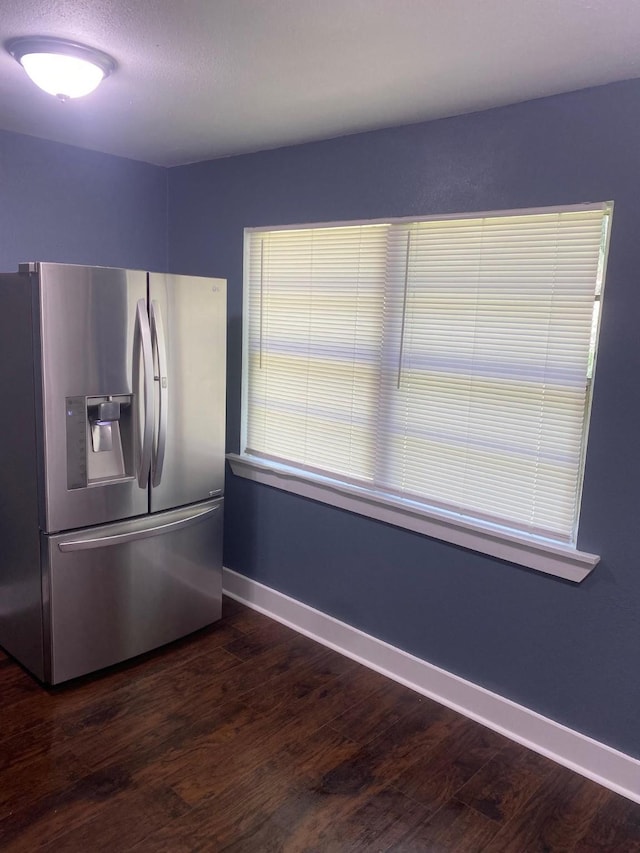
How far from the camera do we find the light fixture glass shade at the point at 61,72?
73.4 inches

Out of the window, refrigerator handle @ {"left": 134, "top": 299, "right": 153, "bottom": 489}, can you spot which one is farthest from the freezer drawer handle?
the window

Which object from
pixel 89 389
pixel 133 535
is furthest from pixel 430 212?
pixel 133 535

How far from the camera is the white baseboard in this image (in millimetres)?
2158

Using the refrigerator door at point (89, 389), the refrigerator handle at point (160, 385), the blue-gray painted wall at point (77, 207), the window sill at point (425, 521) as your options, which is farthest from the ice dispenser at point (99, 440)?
the blue-gray painted wall at point (77, 207)

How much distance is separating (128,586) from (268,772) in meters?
0.95

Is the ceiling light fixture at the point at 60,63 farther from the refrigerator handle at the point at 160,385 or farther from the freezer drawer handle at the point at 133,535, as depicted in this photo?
the freezer drawer handle at the point at 133,535

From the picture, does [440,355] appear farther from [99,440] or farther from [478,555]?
[99,440]

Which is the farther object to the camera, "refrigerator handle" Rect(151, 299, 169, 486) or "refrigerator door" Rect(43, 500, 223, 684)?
"refrigerator handle" Rect(151, 299, 169, 486)

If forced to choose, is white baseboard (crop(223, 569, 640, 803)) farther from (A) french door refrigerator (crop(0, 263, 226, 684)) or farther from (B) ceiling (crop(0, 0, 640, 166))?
(B) ceiling (crop(0, 0, 640, 166))

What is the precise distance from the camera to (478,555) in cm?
243

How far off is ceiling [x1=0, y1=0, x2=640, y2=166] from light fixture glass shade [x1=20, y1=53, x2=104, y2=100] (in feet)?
0.27

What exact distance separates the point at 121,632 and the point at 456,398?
168 centimetres

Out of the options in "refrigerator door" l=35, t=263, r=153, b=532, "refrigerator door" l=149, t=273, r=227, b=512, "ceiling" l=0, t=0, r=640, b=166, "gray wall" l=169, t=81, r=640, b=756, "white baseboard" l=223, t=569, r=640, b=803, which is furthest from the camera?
"refrigerator door" l=149, t=273, r=227, b=512

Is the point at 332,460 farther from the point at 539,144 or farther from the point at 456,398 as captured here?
the point at 539,144
